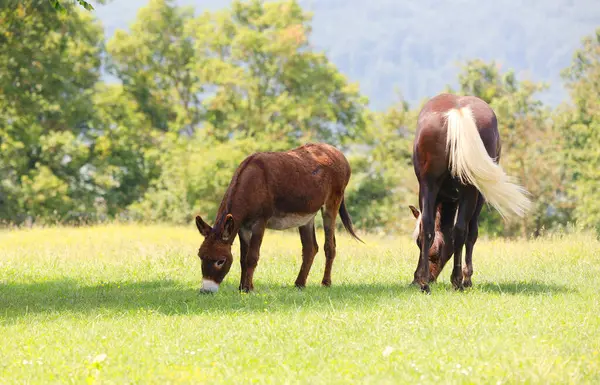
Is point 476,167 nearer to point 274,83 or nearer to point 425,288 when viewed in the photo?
point 425,288

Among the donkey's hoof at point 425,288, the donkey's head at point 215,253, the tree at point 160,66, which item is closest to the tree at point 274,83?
the tree at point 160,66

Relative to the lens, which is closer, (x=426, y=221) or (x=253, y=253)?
(x=426, y=221)

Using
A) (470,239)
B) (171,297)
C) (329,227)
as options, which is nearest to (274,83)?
(329,227)

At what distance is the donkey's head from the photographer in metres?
10.5

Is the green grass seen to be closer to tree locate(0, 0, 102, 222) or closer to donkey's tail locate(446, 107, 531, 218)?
donkey's tail locate(446, 107, 531, 218)

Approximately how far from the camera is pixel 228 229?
1060 centimetres

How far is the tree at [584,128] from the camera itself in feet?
132

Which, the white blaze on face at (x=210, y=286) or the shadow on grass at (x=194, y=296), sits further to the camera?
the white blaze on face at (x=210, y=286)

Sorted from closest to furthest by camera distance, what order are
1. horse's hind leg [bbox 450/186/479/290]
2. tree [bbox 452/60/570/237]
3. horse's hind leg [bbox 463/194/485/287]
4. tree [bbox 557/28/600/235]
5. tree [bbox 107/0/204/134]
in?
horse's hind leg [bbox 450/186/479/290] < horse's hind leg [bbox 463/194/485/287] < tree [bbox 557/28/600/235] < tree [bbox 452/60/570/237] < tree [bbox 107/0/204/134]

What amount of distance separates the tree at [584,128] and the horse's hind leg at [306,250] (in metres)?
29.0

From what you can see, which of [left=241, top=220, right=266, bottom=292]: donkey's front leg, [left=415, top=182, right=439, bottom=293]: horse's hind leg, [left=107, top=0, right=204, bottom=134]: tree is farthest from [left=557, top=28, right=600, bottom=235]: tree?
[left=241, top=220, right=266, bottom=292]: donkey's front leg

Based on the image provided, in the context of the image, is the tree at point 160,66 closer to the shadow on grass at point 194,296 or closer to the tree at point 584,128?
the tree at point 584,128

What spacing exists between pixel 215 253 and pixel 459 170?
3451 millimetres

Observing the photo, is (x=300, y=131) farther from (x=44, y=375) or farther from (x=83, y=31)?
(x=44, y=375)
